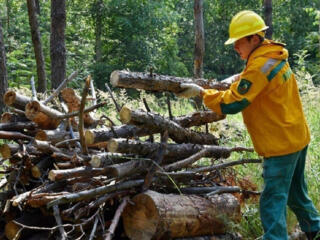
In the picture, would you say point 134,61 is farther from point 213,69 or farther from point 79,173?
point 79,173

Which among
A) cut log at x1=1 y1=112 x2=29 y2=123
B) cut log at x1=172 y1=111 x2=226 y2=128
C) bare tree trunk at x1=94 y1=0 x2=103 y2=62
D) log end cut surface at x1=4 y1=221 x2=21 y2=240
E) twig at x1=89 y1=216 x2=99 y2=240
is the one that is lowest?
log end cut surface at x1=4 y1=221 x2=21 y2=240

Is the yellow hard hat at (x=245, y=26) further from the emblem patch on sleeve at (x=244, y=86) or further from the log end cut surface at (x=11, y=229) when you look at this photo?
the log end cut surface at (x=11, y=229)

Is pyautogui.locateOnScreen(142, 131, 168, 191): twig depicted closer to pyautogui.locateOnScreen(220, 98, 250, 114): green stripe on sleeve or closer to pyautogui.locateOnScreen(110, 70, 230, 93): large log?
pyautogui.locateOnScreen(110, 70, 230, 93): large log

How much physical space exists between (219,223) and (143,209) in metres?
0.77

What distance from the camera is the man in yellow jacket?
13.4 feet

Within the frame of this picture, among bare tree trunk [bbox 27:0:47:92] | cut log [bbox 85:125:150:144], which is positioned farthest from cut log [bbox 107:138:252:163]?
bare tree trunk [bbox 27:0:47:92]

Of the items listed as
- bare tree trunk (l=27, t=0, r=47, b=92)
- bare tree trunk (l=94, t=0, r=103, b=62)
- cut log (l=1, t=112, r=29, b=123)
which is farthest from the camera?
bare tree trunk (l=94, t=0, r=103, b=62)

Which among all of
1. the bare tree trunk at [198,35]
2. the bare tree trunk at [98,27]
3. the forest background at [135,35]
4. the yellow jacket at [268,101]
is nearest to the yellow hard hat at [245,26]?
the yellow jacket at [268,101]

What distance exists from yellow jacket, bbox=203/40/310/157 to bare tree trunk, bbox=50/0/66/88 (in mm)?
6849

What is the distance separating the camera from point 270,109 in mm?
4176

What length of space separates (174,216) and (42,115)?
6.69ft

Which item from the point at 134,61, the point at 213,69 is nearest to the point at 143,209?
the point at 134,61

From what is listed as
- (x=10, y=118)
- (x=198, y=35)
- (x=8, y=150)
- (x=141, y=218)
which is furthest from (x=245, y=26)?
(x=198, y=35)

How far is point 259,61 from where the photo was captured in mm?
4051
